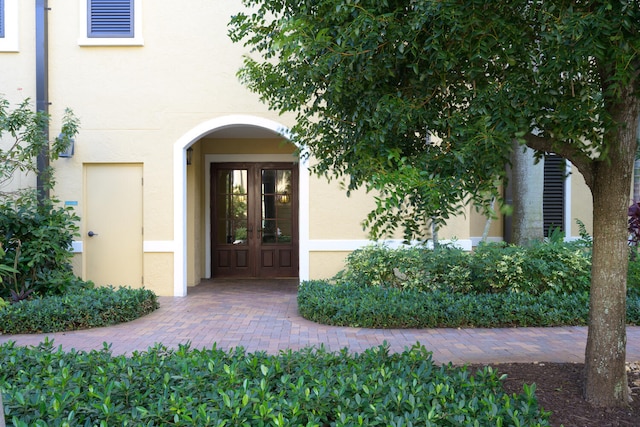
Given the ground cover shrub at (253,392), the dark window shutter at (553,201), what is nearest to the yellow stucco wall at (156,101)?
the dark window shutter at (553,201)

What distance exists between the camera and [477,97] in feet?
9.98

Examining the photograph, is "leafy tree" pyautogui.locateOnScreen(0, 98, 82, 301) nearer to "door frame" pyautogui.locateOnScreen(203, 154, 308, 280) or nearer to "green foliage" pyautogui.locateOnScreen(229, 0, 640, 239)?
"door frame" pyautogui.locateOnScreen(203, 154, 308, 280)

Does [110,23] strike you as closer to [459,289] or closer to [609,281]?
[459,289]

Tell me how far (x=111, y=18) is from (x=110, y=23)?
0.08 metres

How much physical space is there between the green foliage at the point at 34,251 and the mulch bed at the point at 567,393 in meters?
6.21

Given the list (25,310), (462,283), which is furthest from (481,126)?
(25,310)

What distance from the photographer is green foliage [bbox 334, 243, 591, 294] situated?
7.53 meters

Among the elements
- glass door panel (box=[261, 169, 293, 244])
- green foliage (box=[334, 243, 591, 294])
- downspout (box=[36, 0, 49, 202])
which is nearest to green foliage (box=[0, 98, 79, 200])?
downspout (box=[36, 0, 49, 202])

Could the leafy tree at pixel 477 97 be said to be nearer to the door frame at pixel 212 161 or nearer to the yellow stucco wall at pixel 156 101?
the yellow stucco wall at pixel 156 101

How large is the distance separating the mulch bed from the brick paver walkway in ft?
1.72

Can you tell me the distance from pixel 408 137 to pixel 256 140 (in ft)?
26.6

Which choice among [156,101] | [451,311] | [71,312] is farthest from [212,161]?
[451,311]

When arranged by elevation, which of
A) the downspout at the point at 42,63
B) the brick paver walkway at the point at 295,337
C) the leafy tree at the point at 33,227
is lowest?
the brick paver walkway at the point at 295,337

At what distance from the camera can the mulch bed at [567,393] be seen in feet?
11.6
